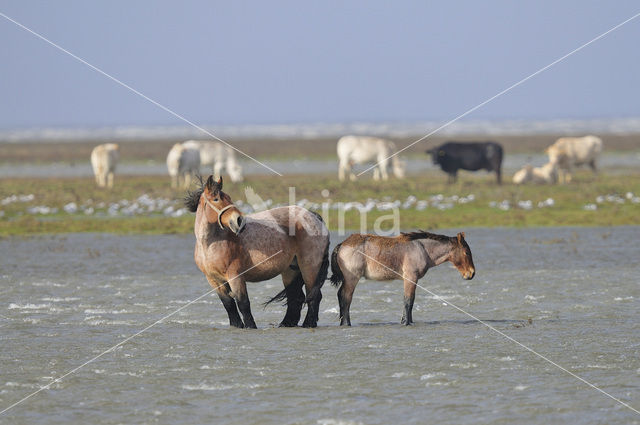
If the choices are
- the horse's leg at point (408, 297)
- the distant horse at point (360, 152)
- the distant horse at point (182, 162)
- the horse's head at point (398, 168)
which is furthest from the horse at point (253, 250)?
the distant horse at point (360, 152)

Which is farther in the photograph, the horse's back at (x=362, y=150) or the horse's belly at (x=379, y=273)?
the horse's back at (x=362, y=150)

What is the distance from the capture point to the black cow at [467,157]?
3959 cm

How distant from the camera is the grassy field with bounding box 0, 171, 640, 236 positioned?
85.8 feet

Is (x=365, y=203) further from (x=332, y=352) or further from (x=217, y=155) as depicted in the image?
(x=332, y=352)

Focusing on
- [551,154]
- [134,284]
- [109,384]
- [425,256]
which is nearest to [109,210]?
[134,284]

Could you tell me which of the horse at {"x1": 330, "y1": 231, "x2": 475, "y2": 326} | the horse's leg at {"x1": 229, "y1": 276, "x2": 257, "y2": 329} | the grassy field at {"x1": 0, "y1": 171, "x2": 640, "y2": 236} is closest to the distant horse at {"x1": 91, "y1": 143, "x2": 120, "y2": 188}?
the grassy field at {"x1": 0, "y1": 171, "x2": 640, "y2": 236}

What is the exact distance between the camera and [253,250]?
39.0ft

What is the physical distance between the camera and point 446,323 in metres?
12.5

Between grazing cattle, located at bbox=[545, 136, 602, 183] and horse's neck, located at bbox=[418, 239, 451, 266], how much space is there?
2704 cm

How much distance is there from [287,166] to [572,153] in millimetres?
19213

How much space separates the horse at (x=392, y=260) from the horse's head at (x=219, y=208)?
1.30 meters

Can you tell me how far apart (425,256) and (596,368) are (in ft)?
9.73

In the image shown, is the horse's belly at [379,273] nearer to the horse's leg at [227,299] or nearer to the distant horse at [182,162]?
the horse's leg at [227,299]

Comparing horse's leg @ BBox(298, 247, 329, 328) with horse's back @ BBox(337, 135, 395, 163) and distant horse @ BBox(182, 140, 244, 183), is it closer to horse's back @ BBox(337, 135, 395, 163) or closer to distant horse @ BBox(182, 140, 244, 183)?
distant horse @ BBox(182, 140, 244, 183)
